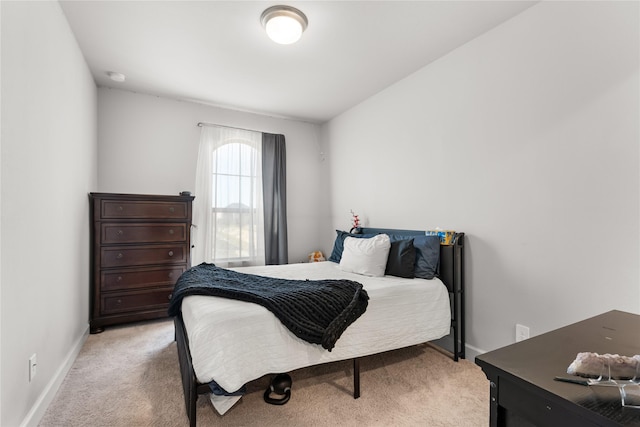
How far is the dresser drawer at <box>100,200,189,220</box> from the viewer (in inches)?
121

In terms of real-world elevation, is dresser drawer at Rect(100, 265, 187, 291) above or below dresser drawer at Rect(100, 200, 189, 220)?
below

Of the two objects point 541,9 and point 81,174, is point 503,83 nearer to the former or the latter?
point 541,9

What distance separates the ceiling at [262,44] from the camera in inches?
85.0

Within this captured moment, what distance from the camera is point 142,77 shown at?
3209 millimetres

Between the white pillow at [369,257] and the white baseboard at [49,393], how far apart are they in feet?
7.35

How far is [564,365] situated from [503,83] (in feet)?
7.05

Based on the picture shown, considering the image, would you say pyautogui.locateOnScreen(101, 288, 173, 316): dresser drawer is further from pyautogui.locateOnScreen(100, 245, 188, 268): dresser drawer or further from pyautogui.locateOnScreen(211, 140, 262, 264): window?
pyautogui.locateOnScreen(211, 140, 262, 264): window

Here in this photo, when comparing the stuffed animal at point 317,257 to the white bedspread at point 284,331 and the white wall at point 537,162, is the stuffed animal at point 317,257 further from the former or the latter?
the white bedspread at point 284,331

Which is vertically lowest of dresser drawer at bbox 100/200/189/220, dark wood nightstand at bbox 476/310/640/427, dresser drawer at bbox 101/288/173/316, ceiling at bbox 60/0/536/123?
dresser drawer at bbox 101/288/173/316

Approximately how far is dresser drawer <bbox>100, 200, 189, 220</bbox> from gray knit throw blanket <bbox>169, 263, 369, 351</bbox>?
134 centimetres

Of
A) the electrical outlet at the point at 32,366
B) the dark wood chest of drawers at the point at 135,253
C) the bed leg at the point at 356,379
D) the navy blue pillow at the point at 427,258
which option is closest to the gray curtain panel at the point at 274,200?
the dark wood chest of drawers at the point at 135,253

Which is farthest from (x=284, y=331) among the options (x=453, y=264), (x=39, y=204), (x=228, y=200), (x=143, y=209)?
(x=228, y=200)

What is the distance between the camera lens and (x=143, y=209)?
3.21 metres

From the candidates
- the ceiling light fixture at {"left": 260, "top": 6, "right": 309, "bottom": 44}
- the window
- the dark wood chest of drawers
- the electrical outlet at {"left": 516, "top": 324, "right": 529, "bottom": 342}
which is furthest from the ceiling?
the electrical outlet at {"left": 516, "top": 324, "right": 529, "bottom": 342}
